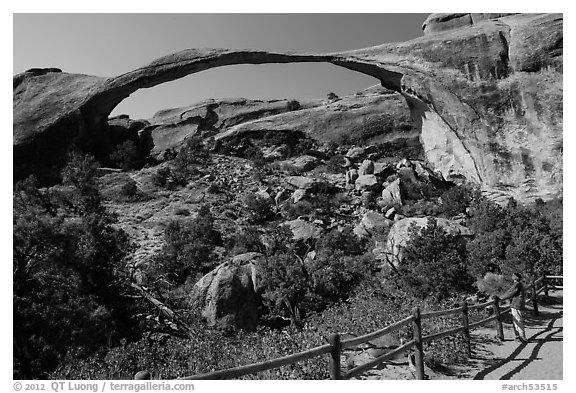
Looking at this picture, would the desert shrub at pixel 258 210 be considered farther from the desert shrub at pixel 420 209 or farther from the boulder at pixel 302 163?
the desert shrub at pixel 420 209

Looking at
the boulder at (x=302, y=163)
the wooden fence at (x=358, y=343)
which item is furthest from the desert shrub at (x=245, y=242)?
the wooden fence at (x=358, y=343)

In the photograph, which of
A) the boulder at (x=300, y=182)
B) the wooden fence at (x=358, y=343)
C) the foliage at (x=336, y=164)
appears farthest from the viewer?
the foliage at (x=336, y=164)

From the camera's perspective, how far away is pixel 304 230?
2264 cm

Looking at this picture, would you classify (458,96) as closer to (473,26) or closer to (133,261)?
(473,26)

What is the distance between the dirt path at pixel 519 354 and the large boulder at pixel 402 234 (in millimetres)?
6033

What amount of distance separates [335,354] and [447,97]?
19743 mm

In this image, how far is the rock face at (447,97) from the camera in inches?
739

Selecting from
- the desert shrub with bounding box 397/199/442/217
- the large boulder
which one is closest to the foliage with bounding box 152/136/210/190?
the desert shrub with bounding box 397/199/442/217

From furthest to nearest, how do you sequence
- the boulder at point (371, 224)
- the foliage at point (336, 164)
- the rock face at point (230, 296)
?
the foliage at point (336, 164), the boulder at point (371, 224), the rock face at point (230, 296)

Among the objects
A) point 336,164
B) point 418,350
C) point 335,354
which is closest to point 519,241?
point 418,350

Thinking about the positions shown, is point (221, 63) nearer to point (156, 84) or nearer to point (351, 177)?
point (156, 84)

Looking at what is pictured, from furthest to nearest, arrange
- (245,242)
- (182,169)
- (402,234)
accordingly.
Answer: (182,169), (245,242), (402,234)

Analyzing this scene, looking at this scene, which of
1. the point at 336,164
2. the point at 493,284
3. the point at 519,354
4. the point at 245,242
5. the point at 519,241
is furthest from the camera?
the point at 336,164

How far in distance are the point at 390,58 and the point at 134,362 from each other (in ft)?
69.1
